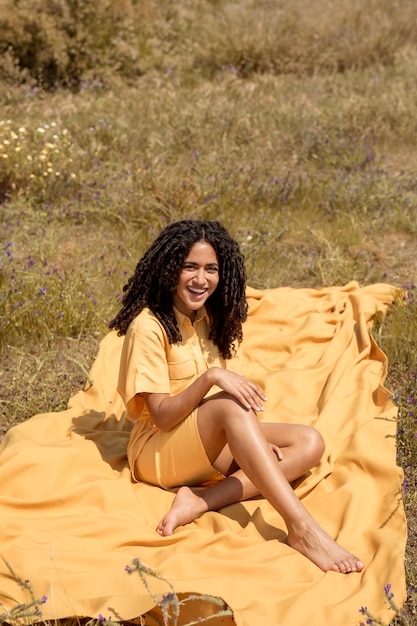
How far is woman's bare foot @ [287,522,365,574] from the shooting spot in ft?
8.97

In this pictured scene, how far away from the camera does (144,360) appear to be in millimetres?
3047

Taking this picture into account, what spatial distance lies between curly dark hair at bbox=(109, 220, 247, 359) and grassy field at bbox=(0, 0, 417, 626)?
845 millimetres

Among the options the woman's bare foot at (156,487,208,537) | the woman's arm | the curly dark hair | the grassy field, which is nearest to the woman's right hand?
the woman's arm

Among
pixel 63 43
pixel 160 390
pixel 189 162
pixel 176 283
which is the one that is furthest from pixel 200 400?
pixel 63 43

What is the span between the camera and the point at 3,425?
3.80 metres

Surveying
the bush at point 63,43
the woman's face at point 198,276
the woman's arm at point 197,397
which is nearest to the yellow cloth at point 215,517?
the woman's arm at point 197,397

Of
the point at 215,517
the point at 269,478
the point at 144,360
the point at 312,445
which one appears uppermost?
the point at 144,360

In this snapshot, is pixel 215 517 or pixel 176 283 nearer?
pixel 215 517

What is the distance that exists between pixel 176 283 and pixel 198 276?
0.32 feet

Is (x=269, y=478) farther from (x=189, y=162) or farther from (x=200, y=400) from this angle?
(x=189, y=162)

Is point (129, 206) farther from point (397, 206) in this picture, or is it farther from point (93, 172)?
point (397, 206)

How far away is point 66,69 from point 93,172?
295cm

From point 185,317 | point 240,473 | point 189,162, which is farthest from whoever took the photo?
point 189,162

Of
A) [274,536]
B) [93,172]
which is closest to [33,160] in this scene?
[93,172]
